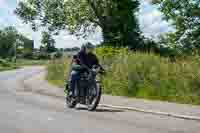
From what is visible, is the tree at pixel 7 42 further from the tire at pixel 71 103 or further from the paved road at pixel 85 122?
the paved road at pixel 85 122

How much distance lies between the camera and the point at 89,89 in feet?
47.7

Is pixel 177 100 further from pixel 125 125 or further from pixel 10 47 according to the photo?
pixel 10 47

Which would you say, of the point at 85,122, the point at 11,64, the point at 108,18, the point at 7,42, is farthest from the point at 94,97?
the point at 7,42

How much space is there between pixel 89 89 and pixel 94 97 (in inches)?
12.3

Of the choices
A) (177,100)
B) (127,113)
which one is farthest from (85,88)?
(177,100)

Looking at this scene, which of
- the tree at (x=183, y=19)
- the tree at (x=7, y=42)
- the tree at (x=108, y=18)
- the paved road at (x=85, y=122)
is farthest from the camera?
the tree at (x=7, y=42)

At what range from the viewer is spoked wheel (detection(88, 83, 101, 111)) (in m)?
14.1

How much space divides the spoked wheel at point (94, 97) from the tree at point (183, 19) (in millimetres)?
23026

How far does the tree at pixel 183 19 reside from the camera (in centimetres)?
3722

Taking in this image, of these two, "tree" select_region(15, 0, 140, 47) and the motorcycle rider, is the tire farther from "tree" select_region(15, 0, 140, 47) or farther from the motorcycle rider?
"tree" select_region(15, 0, 140, 47)

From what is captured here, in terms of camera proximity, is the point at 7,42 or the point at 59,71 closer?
the point at 59,71

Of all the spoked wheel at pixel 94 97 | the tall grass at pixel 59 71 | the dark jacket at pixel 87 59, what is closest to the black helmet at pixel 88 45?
the dark jacket at pixel 87 59

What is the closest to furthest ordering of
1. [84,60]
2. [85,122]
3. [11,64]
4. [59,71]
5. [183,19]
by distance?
1. [85,122]
2. [84,60]
3. [59,71]
4. [183,19]
5. [11,64]

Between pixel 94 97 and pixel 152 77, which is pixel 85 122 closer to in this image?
pixel 94 97
